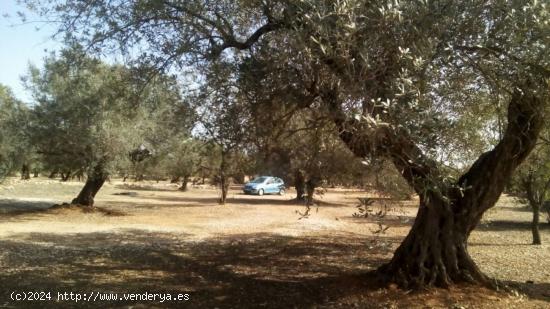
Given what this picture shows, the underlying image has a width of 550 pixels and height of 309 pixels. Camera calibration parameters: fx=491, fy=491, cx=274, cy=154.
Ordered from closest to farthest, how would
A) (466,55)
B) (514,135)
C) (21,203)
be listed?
(466,55) < (514,135) < (21,203)

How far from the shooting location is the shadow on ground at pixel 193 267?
8.58m

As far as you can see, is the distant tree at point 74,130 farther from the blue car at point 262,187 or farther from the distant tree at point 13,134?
the blue car at point 262,187

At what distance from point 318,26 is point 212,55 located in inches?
133

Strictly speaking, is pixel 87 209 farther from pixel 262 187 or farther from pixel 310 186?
pixel 262 187

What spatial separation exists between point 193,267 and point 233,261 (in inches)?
46.4

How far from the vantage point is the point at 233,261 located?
39.0 feet

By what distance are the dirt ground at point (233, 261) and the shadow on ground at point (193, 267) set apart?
22 mm

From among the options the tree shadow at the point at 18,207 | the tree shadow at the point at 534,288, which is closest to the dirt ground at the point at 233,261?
the tree shadow at the point at 534,288

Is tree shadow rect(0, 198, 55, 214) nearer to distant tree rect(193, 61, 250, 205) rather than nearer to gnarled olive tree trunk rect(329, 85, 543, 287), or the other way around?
distant tree rect(193, 61, 250, 205)

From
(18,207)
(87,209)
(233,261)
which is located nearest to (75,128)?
(87,209)

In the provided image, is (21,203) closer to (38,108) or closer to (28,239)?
(38,108)

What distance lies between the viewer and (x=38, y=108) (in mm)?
20281

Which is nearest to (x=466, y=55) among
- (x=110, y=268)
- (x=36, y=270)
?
(x=110, y=268)

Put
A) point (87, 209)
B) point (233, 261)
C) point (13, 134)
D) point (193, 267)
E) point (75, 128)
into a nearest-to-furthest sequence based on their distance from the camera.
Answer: point (193, 267) → point (233, 261) → point (75, 128) → point (13, 134) → point (87, 209)
